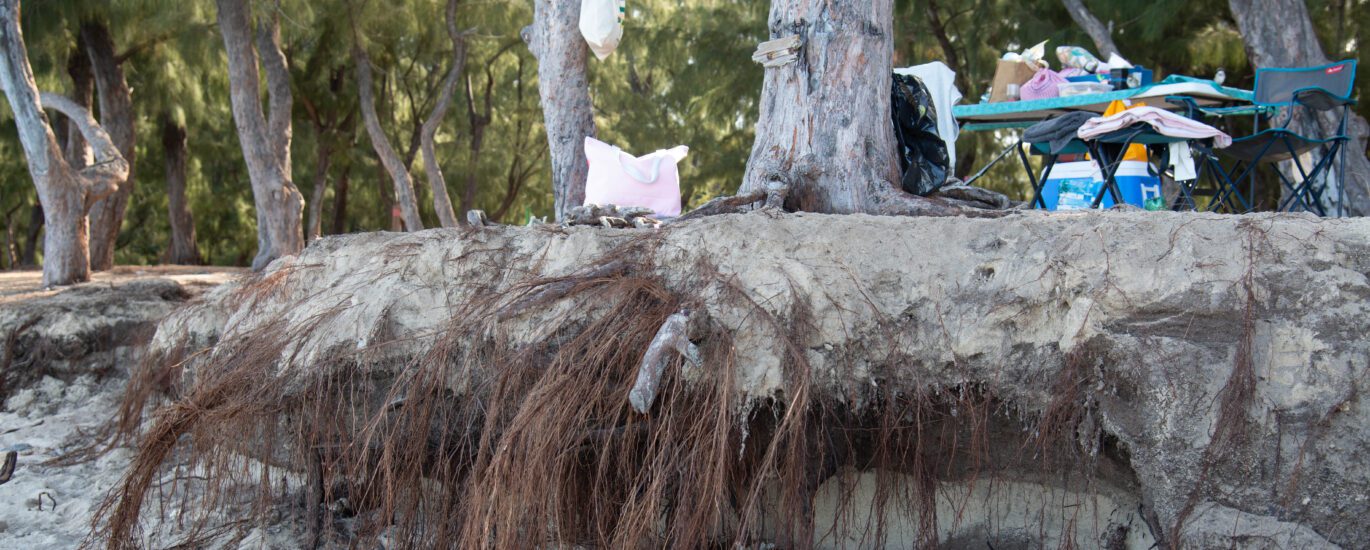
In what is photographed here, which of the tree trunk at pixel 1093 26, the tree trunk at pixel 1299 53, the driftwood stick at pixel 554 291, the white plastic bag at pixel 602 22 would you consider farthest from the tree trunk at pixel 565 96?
the tree trunk at pixel 1299 53

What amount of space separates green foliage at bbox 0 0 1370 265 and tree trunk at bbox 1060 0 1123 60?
1.32ft

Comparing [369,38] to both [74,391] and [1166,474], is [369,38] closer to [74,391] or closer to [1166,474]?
[74,391]

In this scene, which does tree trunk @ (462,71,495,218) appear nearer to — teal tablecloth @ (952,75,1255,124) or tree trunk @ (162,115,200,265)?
tree trunk @ (162,115,200,265)

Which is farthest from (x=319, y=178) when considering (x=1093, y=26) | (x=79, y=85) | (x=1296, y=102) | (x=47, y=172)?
(x=1296, y=102)

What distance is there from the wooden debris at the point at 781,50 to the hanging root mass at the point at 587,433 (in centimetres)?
156

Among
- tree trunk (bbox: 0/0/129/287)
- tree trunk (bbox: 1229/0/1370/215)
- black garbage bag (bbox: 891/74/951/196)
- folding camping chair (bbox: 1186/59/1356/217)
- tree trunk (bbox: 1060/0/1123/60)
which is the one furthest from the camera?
tree trunk (bbox: 1060/0/1123/60)

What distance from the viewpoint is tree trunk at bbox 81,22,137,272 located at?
10.3 m

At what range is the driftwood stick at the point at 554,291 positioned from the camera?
3611 millimetres

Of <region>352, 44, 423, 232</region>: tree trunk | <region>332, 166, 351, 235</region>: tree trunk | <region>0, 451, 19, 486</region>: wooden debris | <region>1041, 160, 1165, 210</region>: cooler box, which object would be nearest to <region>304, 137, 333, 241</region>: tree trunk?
<region>332, 166, 351, 235</region>: tree trunk

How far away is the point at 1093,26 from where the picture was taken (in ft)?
28.1

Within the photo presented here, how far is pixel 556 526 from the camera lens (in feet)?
11.0

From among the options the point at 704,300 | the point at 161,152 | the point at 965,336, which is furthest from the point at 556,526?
the point at 161,152

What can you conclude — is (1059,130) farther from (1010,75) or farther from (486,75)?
(486,75)

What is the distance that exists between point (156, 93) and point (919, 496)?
1115cm
